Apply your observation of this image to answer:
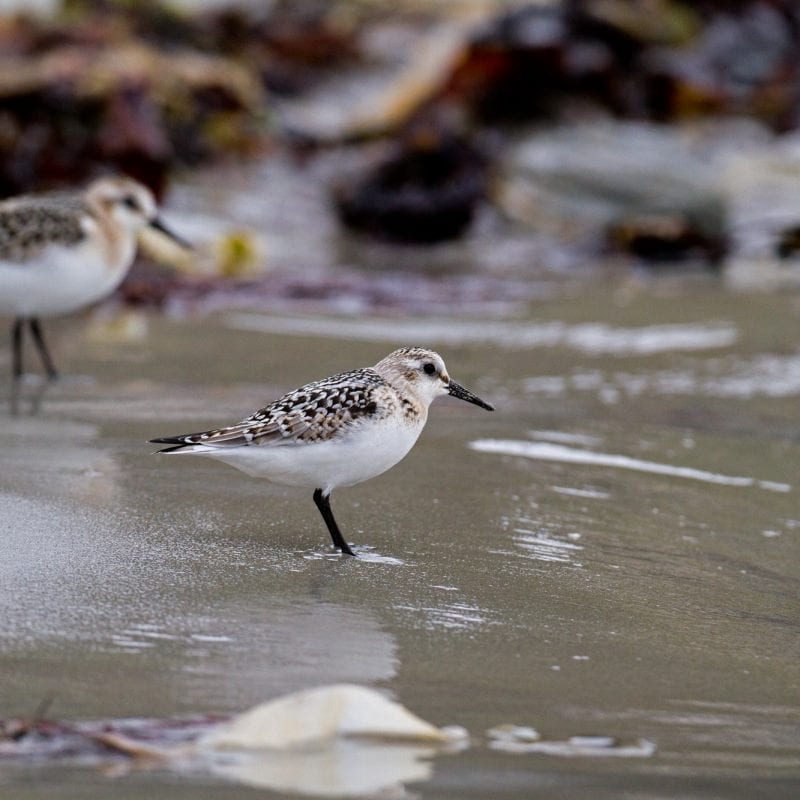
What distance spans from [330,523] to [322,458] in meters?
0.19

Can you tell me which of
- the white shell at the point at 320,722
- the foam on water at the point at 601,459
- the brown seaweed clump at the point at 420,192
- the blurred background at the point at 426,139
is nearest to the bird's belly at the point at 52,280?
the blurred background at the point at 426,139

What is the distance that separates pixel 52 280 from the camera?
22.9ft

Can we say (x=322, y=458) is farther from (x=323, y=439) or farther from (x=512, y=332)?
(x=512, y=332)

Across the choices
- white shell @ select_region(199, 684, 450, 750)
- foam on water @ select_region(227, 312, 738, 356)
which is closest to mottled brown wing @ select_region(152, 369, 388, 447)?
white shell @ select_region(199, 684, 450, 750)

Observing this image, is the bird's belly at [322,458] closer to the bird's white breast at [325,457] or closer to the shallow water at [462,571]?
the bird's white breast at [325,457]

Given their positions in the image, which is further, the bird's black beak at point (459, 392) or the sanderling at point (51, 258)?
the sanderling at point (51, 258)

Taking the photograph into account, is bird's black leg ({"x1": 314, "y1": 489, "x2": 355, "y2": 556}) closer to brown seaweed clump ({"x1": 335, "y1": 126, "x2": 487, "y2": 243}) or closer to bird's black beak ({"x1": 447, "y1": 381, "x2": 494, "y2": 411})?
bird's black beak ({"x1": 447, "y1": 381, "x2": 494, "y2": 411})

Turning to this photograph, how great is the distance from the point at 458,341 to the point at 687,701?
15.8 ft

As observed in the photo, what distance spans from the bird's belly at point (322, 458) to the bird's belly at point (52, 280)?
297 cm

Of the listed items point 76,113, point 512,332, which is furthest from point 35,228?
point 76,113

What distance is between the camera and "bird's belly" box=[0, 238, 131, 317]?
6938mm

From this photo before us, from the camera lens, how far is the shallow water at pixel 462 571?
9.82 ft

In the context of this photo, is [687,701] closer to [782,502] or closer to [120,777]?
[120,777]

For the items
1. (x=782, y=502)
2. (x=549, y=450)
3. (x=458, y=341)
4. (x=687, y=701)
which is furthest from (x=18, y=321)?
(x=687, y=701)
